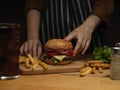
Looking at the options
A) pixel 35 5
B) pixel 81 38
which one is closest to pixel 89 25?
pixel 81 38

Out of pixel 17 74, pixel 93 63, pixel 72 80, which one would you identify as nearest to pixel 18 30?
pixel 17 74

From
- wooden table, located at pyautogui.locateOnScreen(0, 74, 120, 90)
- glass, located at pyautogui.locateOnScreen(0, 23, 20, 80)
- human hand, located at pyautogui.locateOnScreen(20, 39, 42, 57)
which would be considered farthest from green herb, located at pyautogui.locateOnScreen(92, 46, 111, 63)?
glass, located at pyautogui.locateOnScreen(0, 23, 20, 80)

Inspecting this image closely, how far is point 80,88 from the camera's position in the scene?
49.8 inches

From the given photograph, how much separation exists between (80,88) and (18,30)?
1.30 ft

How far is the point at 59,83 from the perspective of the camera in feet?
4.37

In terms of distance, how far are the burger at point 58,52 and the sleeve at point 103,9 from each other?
17.3 inches

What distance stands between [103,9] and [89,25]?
19 cm

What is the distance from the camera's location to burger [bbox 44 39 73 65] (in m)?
1.64

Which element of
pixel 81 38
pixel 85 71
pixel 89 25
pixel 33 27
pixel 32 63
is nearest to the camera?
pixel 85 71

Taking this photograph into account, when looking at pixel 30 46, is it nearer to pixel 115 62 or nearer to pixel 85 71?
pixel 85 71

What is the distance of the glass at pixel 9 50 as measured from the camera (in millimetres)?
1329

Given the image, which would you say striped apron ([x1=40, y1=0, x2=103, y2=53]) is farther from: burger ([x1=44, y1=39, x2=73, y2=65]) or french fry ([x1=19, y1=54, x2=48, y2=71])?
french fry ([x1=19, y1=54, x2=48, y2=71])

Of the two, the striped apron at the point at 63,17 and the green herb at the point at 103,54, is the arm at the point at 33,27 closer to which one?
the striped apron at the point at 63,17

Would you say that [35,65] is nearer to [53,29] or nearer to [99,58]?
[99,58]
